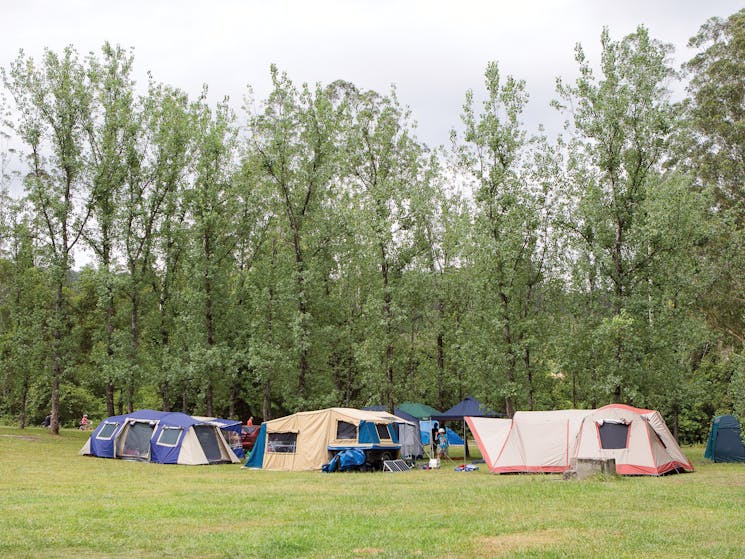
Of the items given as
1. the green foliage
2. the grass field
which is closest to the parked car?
the green foliage

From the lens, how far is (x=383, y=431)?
22703mm

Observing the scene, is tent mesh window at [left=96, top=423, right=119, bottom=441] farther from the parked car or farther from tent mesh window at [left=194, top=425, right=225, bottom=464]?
the parked car

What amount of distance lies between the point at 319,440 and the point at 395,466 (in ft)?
8.06

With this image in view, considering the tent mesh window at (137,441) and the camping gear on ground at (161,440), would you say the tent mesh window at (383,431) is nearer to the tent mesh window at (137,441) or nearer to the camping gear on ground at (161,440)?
the camping gear on ground at (161,440)

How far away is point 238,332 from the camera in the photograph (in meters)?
32.2

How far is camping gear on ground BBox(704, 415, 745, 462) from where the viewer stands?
2478 centimetres

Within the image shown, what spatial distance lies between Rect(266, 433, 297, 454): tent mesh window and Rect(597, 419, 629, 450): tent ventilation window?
9.17 metres

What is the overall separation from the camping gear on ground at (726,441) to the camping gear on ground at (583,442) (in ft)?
20.2

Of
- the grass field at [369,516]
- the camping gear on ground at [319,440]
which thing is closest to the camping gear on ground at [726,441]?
the grass field at [369,516]

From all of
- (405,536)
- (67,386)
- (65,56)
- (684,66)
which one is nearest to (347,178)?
(65,56)

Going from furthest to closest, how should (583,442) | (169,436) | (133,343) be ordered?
(133,343) < (169,436) < (583,442)

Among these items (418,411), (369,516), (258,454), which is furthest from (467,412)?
(369,516)

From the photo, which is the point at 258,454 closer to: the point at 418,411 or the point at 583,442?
the point at 418,411

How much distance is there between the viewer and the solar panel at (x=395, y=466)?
70.4 feet
